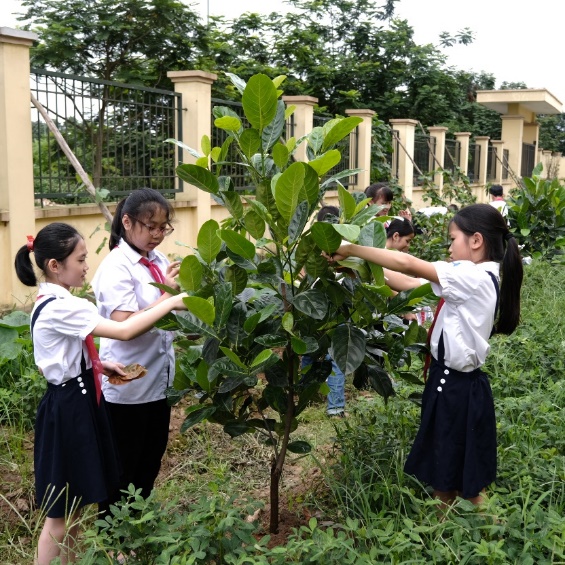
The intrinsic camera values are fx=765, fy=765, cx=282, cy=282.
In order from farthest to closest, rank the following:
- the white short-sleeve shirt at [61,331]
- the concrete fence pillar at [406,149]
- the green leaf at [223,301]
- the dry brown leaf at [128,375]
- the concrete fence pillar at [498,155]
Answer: the concrete fence pillar at [498,155], the concrete fence pillar at [406,149], the dry brown leaf at [128,375], the white short-sleeve shirt at [61,331], the green leaf at [223,301]

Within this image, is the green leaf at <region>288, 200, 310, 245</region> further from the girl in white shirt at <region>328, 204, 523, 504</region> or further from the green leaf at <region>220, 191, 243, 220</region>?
the girl in white shirt at <region>328, 204, 523, 504</region>

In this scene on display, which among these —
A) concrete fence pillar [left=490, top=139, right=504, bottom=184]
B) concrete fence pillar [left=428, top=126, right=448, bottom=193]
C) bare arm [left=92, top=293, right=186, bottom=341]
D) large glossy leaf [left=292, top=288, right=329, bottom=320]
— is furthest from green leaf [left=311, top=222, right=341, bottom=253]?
concrete fence pillar [left=490, top=139, right=504, bottom=184]

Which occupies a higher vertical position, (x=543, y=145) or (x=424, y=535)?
(x=543, y=145)

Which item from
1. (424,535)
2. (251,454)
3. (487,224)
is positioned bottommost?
(251,454)

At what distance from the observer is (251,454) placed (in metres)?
4.20

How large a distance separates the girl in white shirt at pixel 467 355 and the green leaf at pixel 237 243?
1.88 feet

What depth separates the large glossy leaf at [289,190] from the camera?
7.34 feet

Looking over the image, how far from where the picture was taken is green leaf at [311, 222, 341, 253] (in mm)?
2305

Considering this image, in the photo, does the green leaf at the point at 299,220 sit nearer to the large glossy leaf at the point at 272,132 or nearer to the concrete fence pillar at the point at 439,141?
the large glossy leaf at the point at 272,132

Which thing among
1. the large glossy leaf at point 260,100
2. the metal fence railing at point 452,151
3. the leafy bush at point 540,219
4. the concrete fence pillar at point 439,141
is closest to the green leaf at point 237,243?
the large glossy leaf at point 260,100

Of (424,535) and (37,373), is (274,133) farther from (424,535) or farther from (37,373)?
(37,373)

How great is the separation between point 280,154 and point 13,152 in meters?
4.15

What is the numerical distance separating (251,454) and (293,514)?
3.41 ft

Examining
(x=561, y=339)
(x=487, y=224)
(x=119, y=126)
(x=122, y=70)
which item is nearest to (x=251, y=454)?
(x=487, y=224)
